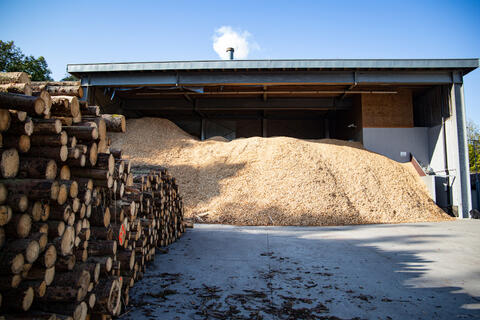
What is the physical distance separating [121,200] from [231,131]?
18.2 m

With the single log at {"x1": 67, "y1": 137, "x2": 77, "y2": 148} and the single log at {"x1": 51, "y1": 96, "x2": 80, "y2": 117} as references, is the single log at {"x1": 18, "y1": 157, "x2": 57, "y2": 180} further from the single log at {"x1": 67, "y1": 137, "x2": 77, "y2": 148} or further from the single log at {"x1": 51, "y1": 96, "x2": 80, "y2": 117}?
the single log at {"x1": 51, "y1": 96, "x2": 80, "y2": 117}

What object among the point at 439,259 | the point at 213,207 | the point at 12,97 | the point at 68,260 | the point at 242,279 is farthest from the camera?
the point at 213,207

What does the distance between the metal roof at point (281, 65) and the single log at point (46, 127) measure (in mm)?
11912

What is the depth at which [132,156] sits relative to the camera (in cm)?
1380

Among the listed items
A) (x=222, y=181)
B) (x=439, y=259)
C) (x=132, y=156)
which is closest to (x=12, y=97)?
(x=439, y=259)

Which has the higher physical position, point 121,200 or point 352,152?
point 352,152

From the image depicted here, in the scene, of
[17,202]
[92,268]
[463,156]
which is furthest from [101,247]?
[463,156]

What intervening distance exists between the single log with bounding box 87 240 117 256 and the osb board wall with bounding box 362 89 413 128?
48.6ft

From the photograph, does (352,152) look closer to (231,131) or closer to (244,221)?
(244,221)

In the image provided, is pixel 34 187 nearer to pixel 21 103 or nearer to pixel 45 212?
pixel 45 212

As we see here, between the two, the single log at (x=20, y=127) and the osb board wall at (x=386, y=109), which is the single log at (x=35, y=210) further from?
the osb board wall at (x=386, y=109)

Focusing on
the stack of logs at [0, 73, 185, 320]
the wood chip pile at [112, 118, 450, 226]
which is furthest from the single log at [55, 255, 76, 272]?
the wood chip pile at [112, 118, 450, 226]

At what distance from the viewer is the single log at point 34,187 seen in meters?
2.07

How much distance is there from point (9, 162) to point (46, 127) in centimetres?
38
